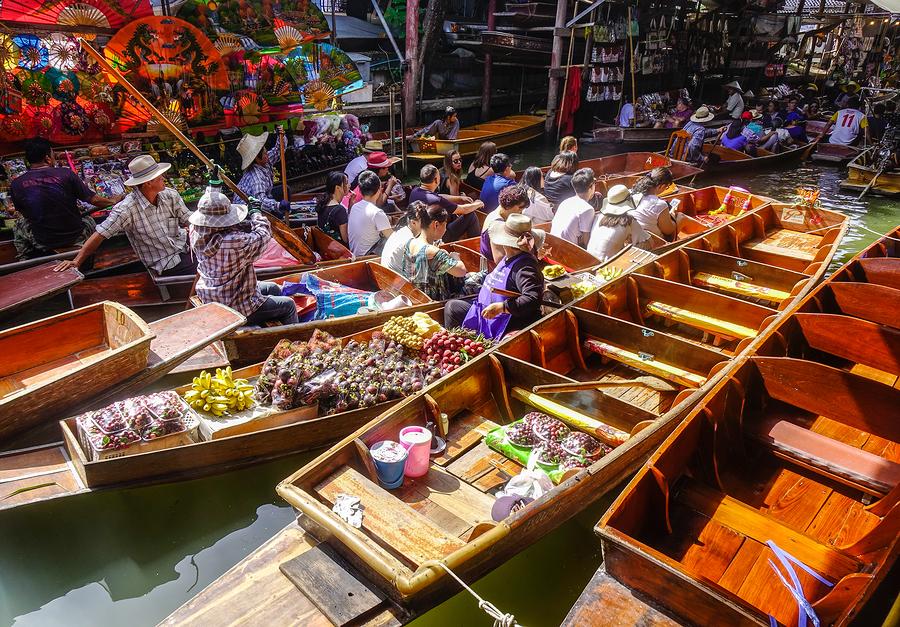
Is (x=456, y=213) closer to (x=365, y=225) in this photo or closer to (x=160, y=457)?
(x=365, y=225)

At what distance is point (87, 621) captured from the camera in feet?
11.4

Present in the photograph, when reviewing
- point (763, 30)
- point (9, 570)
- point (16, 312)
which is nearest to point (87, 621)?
point (9, 570)

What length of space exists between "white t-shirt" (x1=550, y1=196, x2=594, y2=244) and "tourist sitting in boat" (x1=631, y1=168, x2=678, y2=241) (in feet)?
2.28

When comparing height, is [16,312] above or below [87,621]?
above

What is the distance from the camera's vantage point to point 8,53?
260 inches

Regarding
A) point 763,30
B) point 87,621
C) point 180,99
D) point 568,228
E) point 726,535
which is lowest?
point 87,621

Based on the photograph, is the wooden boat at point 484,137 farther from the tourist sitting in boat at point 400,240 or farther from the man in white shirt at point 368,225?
the tourist sitting in boat at point 400,240

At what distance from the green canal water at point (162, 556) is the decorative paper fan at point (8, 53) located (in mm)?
5429

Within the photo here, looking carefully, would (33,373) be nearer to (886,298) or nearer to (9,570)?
(9,570)

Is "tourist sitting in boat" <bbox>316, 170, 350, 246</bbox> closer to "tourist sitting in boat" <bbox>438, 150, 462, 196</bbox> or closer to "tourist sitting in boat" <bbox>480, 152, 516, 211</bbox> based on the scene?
"tourist sitting in boat" <bbox>438, 150, 462, 196</bbox>

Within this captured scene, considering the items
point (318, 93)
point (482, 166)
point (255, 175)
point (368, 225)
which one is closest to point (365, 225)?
point (368, 225)

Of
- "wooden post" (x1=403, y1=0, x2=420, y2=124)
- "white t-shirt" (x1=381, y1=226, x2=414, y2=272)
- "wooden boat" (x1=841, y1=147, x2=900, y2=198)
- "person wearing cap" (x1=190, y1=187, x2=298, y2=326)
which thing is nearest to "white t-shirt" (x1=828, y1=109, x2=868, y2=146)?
"wooden boat" (x1=841, y1=147, x2=900, y2=198)

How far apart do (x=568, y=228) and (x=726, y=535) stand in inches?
173

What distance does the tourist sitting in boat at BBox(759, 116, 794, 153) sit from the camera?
14.0 meters
